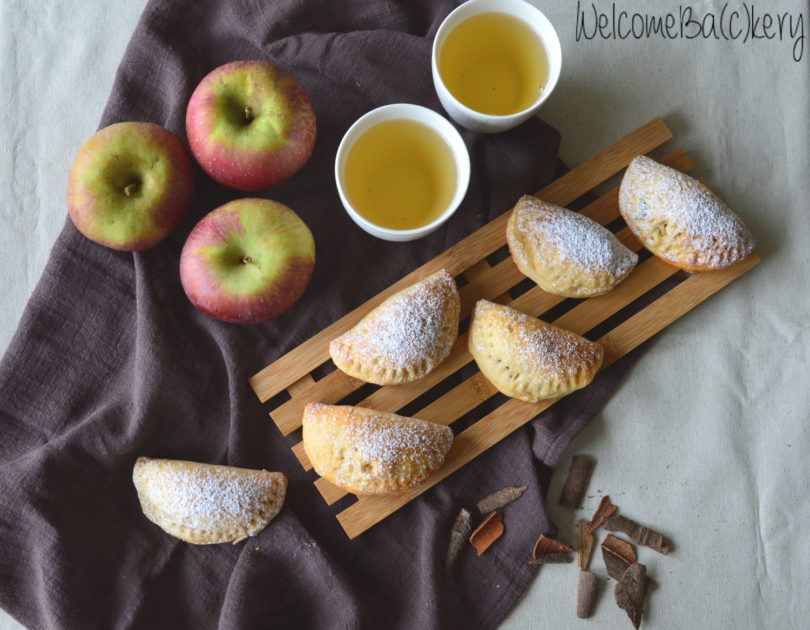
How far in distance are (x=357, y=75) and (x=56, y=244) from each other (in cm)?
62

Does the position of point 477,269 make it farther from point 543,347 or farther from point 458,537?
point 458,537

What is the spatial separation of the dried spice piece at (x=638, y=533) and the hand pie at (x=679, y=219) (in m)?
0.47

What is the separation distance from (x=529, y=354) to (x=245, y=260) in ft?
1.62

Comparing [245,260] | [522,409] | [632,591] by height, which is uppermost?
[245,260]

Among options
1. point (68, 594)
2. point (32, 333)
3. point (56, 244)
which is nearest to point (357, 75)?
point (56, 244)

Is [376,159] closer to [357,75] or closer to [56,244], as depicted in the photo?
[357,75]

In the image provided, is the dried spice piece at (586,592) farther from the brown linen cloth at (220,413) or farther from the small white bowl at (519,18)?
the small white bowl at (519,18)

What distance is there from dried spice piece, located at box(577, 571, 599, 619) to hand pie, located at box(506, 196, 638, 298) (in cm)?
50

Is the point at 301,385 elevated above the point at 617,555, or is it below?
above

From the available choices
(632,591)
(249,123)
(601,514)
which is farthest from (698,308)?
(249,123)

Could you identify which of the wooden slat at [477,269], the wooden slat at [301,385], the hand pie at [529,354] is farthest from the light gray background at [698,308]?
the wooden slat at [301,385]

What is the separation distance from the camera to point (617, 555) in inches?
52.1

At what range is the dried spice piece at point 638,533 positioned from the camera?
1.32m

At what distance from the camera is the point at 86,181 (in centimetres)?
119
